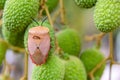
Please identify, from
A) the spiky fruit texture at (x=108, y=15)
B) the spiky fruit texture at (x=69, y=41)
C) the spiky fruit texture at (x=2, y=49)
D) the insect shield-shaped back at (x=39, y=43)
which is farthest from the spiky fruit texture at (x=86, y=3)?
the spiky fruit texture at (x=2, y=49)

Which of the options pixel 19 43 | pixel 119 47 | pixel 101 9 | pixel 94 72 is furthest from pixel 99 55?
pixel 119 47

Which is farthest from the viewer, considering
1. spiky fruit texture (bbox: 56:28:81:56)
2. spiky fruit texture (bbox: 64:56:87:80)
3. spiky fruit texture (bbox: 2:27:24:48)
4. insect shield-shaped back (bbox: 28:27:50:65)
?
spiky fruit texture (bbox: 56:28:81:56)

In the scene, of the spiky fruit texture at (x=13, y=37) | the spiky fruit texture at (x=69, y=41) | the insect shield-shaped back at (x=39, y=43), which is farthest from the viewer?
the spiky fruit texture at (x=69, y=41)

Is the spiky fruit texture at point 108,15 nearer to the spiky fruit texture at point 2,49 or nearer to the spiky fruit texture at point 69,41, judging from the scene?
the spiky fruit texture at point 69,41

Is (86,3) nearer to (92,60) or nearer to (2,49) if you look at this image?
(92,60)

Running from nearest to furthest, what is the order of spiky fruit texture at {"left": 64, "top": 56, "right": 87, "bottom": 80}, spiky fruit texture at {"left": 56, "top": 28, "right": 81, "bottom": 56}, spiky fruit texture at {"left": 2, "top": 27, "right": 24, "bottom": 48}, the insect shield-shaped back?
the insect shield-shaped back < spiky fruit texture at {"left": 64, "top": 56, "right": 87, "bottom": 80} < spiky fruit texture at {"left": 2, "top": 27, "right": 24, "bottom": 48} < spiky fruit texture at {"left": 56, "top": 28, "right": 81, "bottom": 56}

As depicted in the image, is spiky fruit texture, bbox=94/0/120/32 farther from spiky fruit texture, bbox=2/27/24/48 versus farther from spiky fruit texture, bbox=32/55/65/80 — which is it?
spiky fruit texture, bbox=2/27/24/48

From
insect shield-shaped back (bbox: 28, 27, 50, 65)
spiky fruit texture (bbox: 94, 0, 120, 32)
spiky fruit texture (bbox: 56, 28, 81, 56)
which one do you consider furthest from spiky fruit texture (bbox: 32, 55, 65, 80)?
spiky fruit texture (bbox: 56, 28, 81, 56)

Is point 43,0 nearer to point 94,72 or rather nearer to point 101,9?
point 101,9
